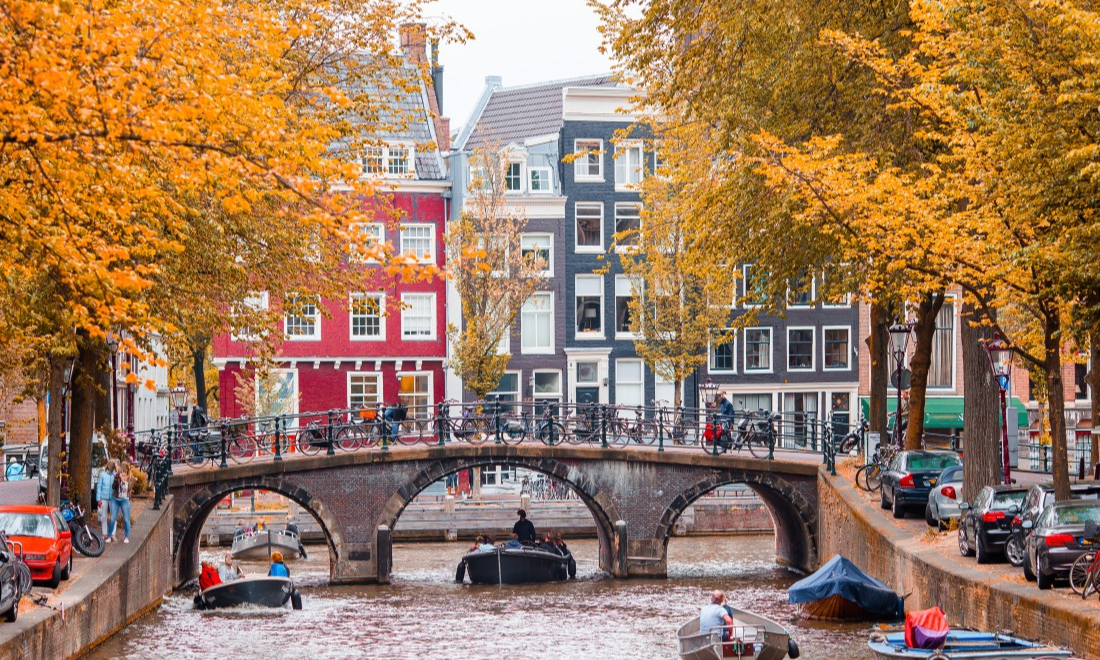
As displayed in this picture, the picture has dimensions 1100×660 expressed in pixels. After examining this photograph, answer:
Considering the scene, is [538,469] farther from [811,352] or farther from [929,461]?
[811,352]

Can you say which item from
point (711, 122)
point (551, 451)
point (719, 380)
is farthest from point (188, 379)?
point (711, 122)

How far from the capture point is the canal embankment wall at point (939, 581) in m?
19.8

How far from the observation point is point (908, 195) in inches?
1025

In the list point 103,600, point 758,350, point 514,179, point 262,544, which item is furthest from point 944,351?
point 103,600

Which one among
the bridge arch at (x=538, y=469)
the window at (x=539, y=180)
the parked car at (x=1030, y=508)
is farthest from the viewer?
the window at (x=539, y=180)

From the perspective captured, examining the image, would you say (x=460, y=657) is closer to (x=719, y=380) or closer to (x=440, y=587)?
(x=440, y=587)

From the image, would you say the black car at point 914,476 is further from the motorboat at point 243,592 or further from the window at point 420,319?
the window at point 420,319

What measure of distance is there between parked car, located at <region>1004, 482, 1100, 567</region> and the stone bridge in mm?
14793

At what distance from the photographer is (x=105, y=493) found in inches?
1211

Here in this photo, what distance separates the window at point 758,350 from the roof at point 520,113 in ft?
33.5

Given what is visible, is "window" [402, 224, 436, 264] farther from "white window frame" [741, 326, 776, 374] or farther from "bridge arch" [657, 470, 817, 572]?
"bridge arch" [657, 470, 817, 572]

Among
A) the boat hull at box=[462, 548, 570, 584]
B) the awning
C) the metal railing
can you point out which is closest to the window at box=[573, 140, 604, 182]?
the awning

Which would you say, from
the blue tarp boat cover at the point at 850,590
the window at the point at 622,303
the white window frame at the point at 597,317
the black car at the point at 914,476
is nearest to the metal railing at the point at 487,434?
the black car at the point at 914,476

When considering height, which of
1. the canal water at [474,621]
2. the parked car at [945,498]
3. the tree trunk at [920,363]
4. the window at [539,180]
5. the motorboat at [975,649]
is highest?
the window at [539,180]
